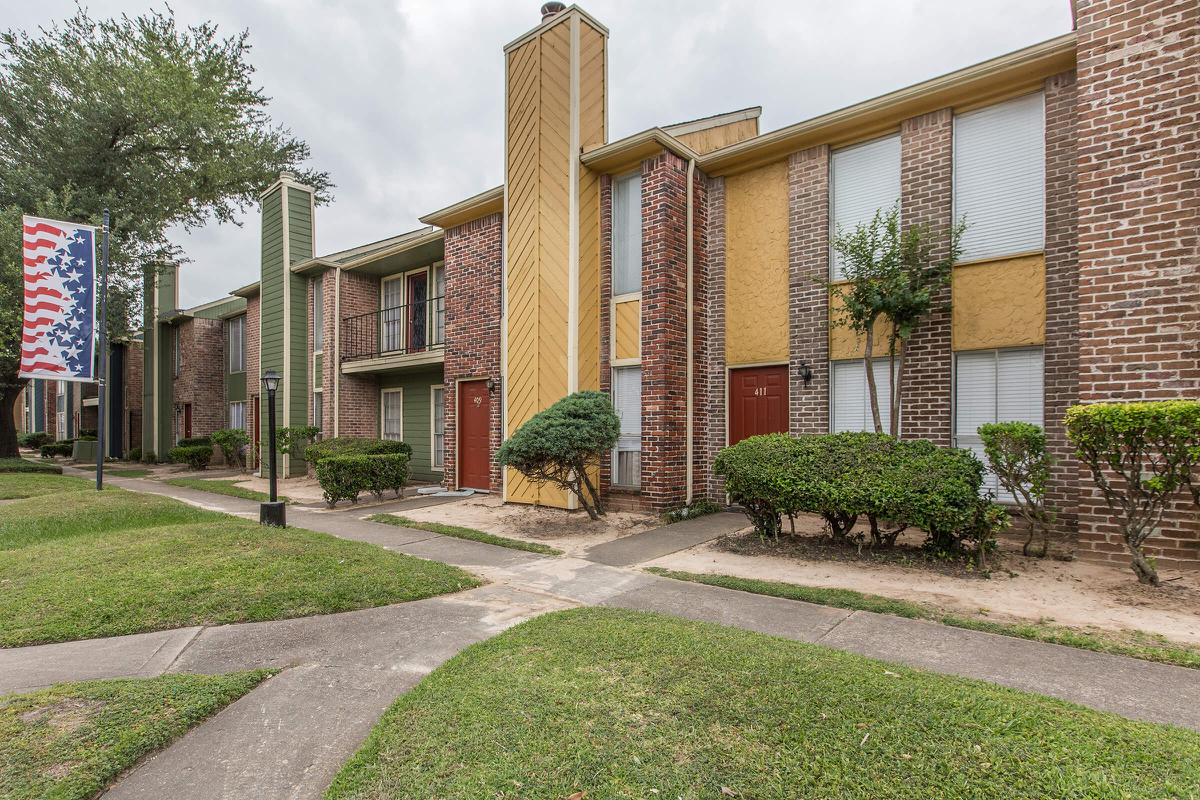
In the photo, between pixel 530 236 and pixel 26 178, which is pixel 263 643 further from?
pixel 26 178

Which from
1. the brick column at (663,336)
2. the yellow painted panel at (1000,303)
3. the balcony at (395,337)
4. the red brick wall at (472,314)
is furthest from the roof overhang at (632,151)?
the balcony at (395,337)

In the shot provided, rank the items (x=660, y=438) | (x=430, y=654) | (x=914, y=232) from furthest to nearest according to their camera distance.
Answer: (x=660, y=438)
(x=914, y=232)
(x=430, y=654)

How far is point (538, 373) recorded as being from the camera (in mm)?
9945

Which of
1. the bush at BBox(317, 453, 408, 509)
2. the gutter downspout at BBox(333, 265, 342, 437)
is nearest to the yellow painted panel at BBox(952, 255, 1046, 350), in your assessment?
the bush at BBox(317, 453, 408, 509)

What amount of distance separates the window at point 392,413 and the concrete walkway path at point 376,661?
34.2 feet

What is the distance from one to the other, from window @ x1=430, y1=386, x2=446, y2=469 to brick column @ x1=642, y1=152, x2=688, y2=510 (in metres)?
6.89

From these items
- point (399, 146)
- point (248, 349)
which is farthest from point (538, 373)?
point (399, 146)

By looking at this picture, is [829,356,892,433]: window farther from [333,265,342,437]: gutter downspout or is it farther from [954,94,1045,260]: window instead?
[333,265,342,437]: gutter downspout

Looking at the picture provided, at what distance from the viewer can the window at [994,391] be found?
6.80 meters

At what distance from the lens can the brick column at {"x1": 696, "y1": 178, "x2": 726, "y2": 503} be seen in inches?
369

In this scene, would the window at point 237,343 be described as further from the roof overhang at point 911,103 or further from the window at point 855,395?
the window at point 855,395

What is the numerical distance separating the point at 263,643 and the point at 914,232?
25.8ft

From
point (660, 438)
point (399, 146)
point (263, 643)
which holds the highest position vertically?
point (399, 146)

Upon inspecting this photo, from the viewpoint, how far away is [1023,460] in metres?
5.68
